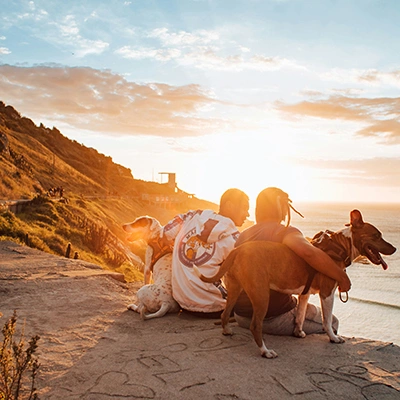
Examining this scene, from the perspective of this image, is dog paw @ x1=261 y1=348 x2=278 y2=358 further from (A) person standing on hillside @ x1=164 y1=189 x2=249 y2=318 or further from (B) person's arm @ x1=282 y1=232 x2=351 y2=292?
(A) person standing on hillside @ x1=164 y1=189 x2=249 y2=318

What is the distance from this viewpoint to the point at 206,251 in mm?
6332

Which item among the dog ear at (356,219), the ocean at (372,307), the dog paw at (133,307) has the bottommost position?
the ocean at (372,307)

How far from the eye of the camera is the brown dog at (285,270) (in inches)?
188

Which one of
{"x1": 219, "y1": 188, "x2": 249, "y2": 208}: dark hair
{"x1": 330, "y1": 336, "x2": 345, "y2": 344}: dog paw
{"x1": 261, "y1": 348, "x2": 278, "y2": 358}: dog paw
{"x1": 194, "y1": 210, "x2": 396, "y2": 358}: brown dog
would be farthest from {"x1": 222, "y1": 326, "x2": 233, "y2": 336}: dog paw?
{"x1": 219, "y1": 188, "x2": 249, "y2": 208}: dark hair

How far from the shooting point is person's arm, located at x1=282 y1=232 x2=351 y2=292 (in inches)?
196

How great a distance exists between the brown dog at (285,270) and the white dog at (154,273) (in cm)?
146

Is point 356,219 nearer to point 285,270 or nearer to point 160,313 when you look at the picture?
point 285,270

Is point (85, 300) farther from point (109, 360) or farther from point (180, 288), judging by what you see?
point (109, 360)

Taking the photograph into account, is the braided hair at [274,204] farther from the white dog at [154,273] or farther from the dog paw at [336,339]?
the white dog at [154,273]

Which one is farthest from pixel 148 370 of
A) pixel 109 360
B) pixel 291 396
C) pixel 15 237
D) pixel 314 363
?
pixel 15 237

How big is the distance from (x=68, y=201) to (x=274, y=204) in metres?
29.0

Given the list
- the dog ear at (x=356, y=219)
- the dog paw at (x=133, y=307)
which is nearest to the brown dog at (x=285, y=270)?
the dog ear at (x=356, y=219)

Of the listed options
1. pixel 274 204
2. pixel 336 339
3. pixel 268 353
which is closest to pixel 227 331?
pixel 268 353

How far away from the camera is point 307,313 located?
580 cm
